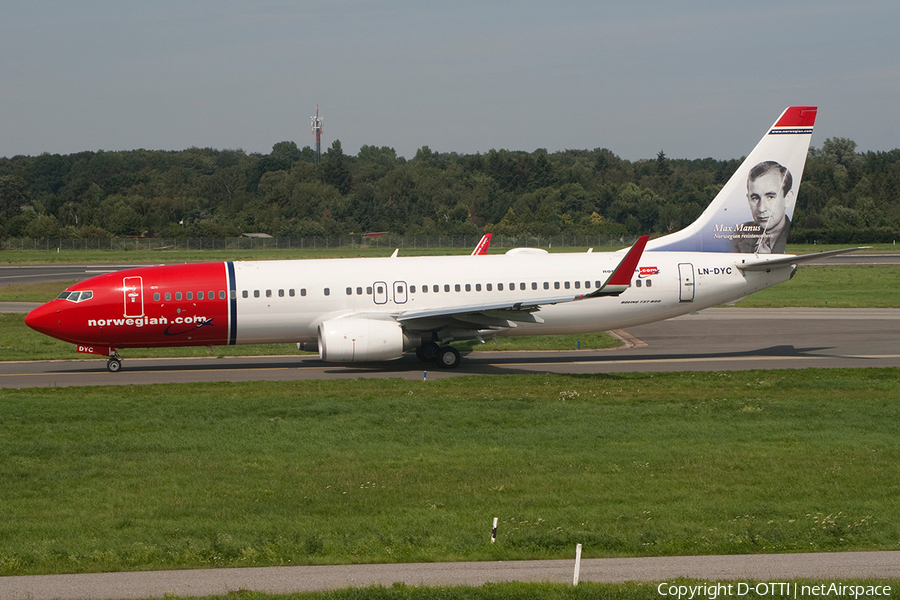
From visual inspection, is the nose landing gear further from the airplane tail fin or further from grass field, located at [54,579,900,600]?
grass field, located at [54,579,900,600]

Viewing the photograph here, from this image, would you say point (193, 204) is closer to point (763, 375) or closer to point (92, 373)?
point (92, 373)

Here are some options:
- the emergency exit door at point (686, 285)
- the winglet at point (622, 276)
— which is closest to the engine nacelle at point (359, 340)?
the winglet at point (622, 276)

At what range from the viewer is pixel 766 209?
32844mm

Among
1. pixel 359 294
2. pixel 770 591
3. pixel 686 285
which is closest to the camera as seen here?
pixel 770 591

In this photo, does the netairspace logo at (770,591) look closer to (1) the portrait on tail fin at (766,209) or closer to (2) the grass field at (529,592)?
(2) the grass field at (529,592)

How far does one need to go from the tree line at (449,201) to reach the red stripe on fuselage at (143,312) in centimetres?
8867

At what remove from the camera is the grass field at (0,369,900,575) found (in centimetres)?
1277

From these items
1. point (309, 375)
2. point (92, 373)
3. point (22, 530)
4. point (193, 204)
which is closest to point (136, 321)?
point (92, 373)

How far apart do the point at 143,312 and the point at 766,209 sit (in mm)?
22236

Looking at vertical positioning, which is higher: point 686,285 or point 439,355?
point 686,285

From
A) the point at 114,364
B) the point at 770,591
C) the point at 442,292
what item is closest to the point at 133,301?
the point at 114,364

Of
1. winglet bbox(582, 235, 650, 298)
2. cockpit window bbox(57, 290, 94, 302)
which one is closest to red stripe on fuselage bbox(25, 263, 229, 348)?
cockpit window bbox(57, 290, 94, 302)

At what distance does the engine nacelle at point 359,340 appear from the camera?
28.3m

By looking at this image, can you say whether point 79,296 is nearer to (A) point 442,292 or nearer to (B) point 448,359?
(A) point 442,292
